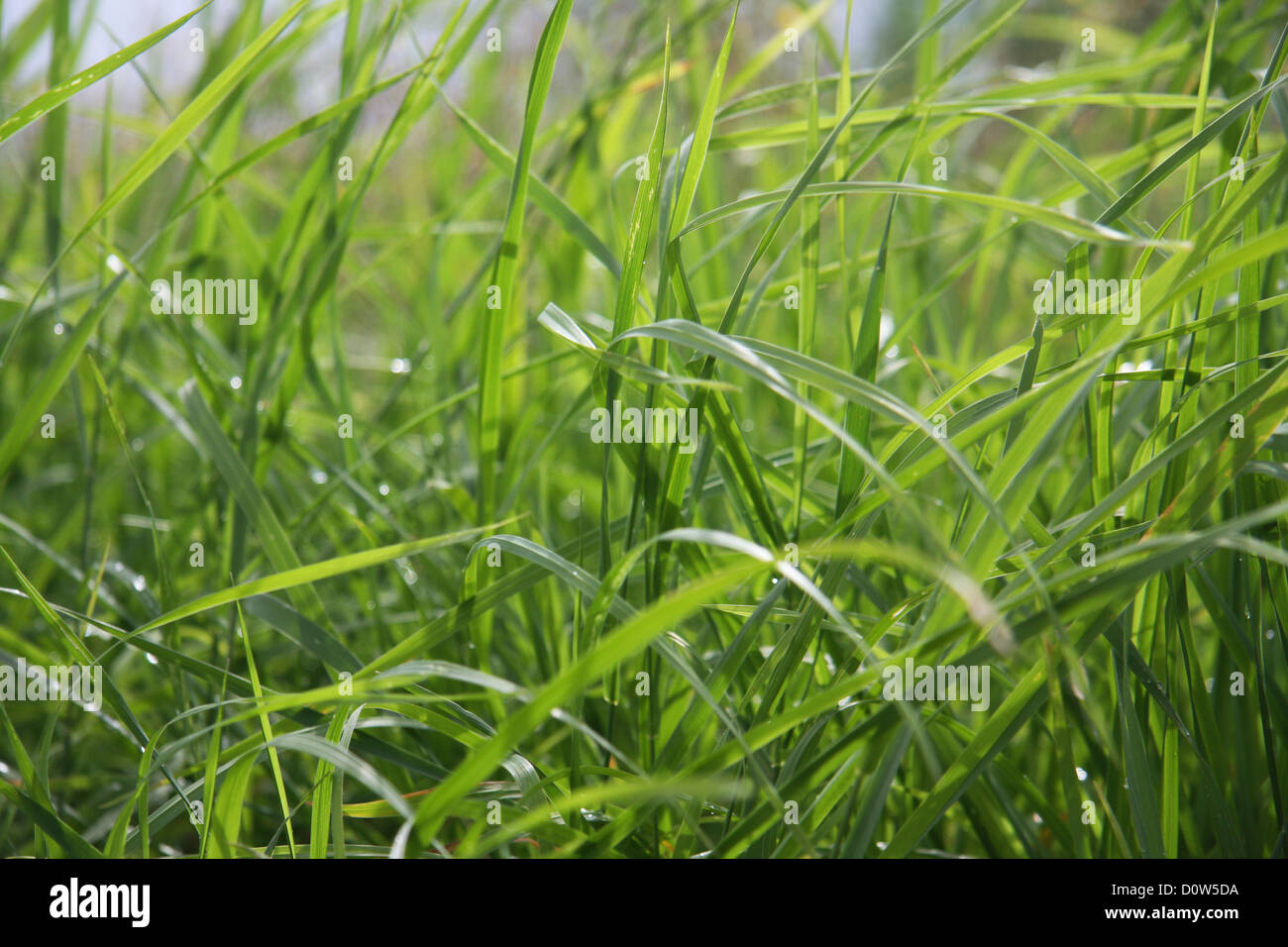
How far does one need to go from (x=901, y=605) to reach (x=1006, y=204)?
7.2 inches

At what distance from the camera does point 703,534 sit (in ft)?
1.05

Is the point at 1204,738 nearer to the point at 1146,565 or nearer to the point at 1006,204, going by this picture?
the point at 1146,565

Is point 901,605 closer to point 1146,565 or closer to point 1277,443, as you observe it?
point 1146,565

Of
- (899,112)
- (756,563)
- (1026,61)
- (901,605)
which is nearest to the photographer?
(756,563)

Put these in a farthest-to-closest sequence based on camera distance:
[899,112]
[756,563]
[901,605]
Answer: [899,112], [901,605], [756,563]

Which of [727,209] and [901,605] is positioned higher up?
[727,209]

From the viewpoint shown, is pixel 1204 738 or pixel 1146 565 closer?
pixel 1146 565

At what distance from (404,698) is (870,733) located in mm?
198

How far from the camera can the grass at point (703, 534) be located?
1.20 feet

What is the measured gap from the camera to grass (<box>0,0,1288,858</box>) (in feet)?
1.20

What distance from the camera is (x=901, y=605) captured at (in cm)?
41
